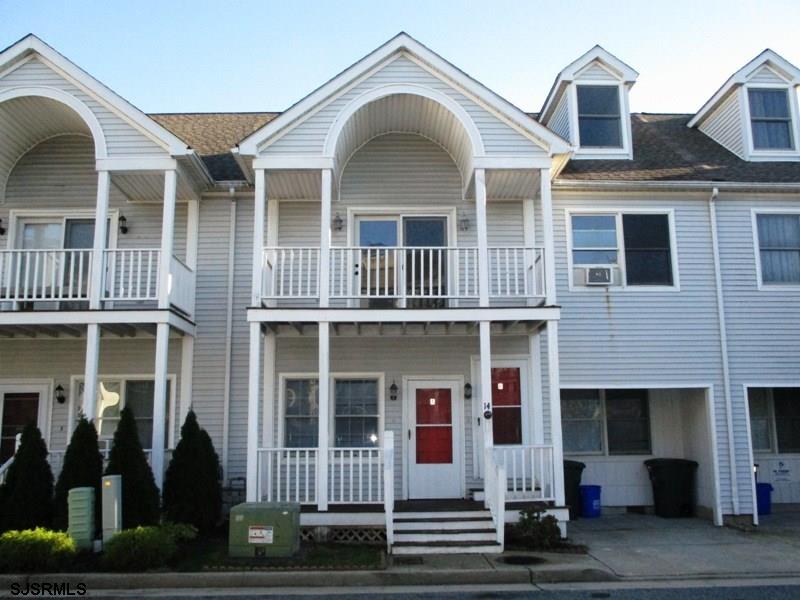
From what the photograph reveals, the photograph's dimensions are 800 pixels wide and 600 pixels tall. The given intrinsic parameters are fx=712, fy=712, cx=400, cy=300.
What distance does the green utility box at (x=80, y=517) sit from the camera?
955cm

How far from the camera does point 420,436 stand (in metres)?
12.7

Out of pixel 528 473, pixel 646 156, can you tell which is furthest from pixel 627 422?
pixel 646 156

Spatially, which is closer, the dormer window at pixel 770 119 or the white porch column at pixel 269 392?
the white porch column at pixel 269 392

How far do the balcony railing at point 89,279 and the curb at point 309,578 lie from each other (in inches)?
172

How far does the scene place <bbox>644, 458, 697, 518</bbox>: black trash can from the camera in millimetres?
13242

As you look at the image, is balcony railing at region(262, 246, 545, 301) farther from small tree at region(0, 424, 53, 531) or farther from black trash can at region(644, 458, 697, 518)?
black trash can at region(644, 458, 697, 518)

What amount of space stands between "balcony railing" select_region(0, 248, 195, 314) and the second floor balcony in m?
1.61

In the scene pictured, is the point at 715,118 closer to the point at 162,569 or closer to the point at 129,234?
the point at 129,234

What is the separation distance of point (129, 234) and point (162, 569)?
6565mm

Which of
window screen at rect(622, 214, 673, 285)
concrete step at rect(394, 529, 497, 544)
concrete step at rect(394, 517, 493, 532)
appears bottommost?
concrete step at rect(394, 529, 497, 544)

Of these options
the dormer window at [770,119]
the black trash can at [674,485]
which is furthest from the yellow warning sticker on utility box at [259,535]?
the dormer window at [770,119]

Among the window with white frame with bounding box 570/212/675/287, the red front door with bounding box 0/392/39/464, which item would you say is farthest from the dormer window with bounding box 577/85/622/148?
the red front door with bounding box 0/392/39/464

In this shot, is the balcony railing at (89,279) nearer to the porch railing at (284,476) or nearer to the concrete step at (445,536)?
the porch railing at (284,476)

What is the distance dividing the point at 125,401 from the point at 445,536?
633 centimetres
